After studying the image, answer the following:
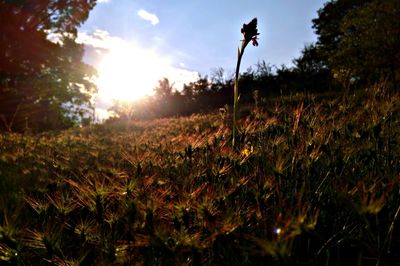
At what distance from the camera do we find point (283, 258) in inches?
40.4

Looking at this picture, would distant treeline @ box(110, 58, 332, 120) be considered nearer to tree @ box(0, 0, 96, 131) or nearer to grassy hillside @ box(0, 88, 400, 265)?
tree @ box(0, 0, 96, 131)

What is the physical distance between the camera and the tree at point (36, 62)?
2122 cm

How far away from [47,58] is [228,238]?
2521 centimetres

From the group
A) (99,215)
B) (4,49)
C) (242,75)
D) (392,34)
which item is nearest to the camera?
(99,215)

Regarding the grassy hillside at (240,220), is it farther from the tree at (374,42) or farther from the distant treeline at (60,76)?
the distant treeline at (60,76)

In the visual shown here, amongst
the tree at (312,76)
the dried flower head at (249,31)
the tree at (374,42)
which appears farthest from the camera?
the tree at (312,76)

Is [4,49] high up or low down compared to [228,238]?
up

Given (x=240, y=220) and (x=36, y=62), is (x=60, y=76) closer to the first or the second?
(x=36, y=62)

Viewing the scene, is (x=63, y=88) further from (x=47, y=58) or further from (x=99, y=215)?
(x=99, y=215)

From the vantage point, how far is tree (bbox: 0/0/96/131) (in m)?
21.2

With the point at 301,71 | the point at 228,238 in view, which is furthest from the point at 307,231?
the point at 301,71

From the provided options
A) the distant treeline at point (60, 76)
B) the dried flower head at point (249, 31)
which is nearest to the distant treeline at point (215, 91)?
the distant treeline at point (60, 76)

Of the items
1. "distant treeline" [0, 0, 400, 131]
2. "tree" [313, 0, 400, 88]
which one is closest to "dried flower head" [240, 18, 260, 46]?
"tree" [313, 0, 400, 88]

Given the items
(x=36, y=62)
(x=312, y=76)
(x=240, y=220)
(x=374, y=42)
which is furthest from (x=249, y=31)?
(x=36, y=62)
